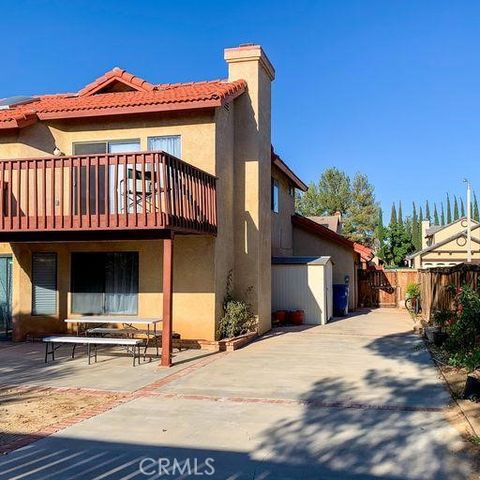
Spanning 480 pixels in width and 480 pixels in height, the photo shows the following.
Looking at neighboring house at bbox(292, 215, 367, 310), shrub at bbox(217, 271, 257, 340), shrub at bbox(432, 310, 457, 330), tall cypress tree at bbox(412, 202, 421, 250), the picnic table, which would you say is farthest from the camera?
tall cypress tree at bbox(412, 202, 421, 250)

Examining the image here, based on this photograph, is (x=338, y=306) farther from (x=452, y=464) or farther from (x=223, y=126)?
(x=452, y=464)

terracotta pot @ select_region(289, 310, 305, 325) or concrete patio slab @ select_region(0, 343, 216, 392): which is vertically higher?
terracotta pot @ select_region(289, 310, 305, 325)

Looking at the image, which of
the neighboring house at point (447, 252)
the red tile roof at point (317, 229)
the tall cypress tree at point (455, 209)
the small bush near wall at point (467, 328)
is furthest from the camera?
the tall cypress tree at point (455, 209)

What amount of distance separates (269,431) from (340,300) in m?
16.2

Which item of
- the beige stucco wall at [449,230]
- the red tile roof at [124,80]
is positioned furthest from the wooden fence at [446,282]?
the beige stucco wall at [449,230]

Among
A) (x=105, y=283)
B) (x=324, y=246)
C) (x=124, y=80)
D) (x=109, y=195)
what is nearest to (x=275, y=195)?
(x=324, y=246)

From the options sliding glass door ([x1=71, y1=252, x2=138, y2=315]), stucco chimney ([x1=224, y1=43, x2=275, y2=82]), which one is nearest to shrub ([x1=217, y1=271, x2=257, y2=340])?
sliding glass door ([x1=71, y1=252, x2=138, y2=315])

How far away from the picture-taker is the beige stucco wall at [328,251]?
2394 cm

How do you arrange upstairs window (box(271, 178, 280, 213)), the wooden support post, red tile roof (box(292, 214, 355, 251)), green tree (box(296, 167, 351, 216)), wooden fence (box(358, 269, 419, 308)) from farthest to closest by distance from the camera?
green tree (box(296, 167, 351, 216)) < wooden fence (box(358, 269, 419, 308)) < red tile roof (box(292, 214, 355, 251)) < upstairs window (box(271, 178, 280, 213)) < the wooden support post

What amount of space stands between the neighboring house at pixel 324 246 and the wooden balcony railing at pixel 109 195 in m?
12.1

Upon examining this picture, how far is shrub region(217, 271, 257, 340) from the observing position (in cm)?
1351

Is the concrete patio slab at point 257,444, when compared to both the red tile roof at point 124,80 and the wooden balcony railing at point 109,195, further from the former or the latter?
the red tile roof at point 124,80

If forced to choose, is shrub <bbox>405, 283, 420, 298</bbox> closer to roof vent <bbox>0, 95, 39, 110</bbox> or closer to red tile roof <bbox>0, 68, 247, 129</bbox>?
red tile roof <bbox>0, 68, 247, 129</bbox>

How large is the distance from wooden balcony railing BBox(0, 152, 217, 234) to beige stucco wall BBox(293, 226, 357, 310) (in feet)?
40.1
